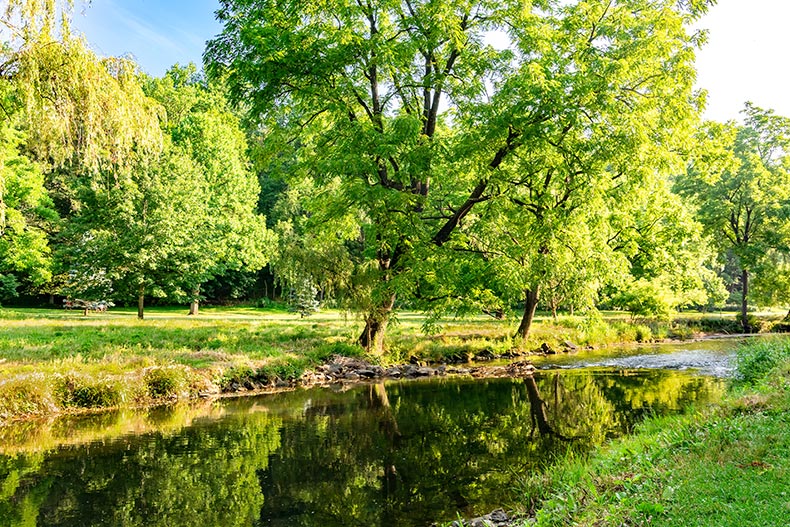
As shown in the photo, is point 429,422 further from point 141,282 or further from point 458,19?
point 141,282

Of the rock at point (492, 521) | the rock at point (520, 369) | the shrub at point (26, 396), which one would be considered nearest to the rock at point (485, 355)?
the rock at point (520, 369)

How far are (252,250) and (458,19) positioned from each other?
→ 23739 mm

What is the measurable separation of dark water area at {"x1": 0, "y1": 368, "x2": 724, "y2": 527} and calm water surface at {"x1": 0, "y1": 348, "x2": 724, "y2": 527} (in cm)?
3

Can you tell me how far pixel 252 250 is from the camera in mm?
35656

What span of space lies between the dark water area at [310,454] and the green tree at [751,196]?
2460 cm

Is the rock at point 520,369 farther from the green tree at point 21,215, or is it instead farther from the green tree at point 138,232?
the green tree at point 21,215

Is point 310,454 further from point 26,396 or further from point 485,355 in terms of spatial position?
point 485,355

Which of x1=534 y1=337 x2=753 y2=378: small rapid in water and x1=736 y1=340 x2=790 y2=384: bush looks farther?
x1=534 y1=337 x2=753 y2=378: small rapid in water

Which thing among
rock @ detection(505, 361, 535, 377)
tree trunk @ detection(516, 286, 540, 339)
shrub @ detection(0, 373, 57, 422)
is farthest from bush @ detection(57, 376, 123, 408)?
tree trunk @ detection(516, 286, 540, 339)

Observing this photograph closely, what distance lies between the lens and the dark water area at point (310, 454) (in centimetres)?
688

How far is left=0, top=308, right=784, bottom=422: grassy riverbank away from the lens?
39.4ft

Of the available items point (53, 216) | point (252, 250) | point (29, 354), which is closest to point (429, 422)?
point (29, 354)

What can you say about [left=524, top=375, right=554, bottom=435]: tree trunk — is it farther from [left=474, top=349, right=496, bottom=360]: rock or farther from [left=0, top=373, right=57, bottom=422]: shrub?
[left=0, top=373, right=57, bottom=422]: shrub

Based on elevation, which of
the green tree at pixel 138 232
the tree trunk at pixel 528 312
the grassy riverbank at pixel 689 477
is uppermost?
the green tree at pixel 138 232
